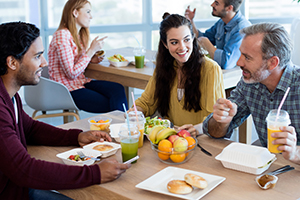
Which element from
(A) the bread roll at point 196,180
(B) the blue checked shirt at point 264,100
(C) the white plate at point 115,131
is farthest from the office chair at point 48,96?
(A) the bread roll at point 196,180

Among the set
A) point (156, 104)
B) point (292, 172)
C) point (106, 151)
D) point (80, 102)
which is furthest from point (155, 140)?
point (80, 102)

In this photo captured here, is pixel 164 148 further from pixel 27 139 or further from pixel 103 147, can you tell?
pixel 27 139

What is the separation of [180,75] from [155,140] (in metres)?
0.87

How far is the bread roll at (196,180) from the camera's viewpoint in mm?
1203

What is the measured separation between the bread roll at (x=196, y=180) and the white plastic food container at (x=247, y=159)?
171 mm

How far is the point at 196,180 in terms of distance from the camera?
48.2 inches

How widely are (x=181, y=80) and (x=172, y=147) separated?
0.90 metres

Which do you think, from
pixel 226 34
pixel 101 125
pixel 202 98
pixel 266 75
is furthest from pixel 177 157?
pixel 226 34

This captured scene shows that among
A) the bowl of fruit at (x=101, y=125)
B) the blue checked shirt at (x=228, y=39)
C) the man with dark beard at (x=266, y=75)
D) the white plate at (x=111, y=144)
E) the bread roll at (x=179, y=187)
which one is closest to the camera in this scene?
the bread roll at (x=179, y=187)

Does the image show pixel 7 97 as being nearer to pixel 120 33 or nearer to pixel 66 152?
pixel 66 152

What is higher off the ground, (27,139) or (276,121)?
(276,121)

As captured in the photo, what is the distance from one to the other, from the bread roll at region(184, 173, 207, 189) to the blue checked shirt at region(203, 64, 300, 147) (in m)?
0.48

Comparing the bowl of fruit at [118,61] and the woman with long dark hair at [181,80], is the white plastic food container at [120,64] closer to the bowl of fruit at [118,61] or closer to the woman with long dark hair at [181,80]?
the bowl of fruit at [118,61]

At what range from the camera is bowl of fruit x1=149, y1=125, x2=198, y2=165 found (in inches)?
54.7
